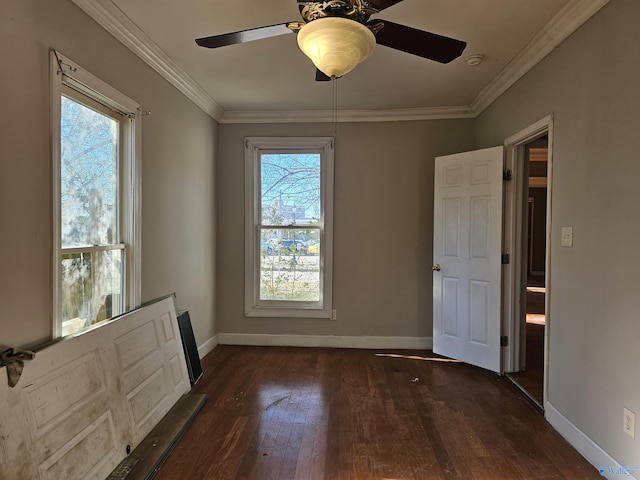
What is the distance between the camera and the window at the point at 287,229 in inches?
160

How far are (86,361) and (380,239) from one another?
9.60ft

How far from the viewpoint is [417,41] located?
5.56 feet

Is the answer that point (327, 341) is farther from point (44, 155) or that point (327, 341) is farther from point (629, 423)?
point (44, 155)

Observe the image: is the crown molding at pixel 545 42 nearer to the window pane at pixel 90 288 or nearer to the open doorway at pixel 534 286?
the open doorway at pixel 534 286

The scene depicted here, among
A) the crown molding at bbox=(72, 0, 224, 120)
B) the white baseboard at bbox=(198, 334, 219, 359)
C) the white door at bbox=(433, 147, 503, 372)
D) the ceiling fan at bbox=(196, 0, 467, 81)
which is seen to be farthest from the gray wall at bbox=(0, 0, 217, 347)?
the white door at bbox=(433, 147, 503, 372)

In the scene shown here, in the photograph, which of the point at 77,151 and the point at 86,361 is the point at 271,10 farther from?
the point at 86,361

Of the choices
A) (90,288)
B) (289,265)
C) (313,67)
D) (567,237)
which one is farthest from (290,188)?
Result: (567,237)

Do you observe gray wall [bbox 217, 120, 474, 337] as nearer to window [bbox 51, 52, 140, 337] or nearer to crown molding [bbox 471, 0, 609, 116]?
crown molding [bbox 471, 0, 609, 116]

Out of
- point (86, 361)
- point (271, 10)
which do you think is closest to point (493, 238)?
point (271, 10)

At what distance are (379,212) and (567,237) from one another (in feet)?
6.51

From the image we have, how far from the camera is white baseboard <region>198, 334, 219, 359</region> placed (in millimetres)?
3669

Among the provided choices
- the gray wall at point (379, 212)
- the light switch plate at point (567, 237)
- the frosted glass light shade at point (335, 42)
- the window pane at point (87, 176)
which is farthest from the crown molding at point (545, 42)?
the window pane at point (87, 176)

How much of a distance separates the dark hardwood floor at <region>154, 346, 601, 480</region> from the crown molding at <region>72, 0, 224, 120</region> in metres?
2.52

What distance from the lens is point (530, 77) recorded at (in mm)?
2713
